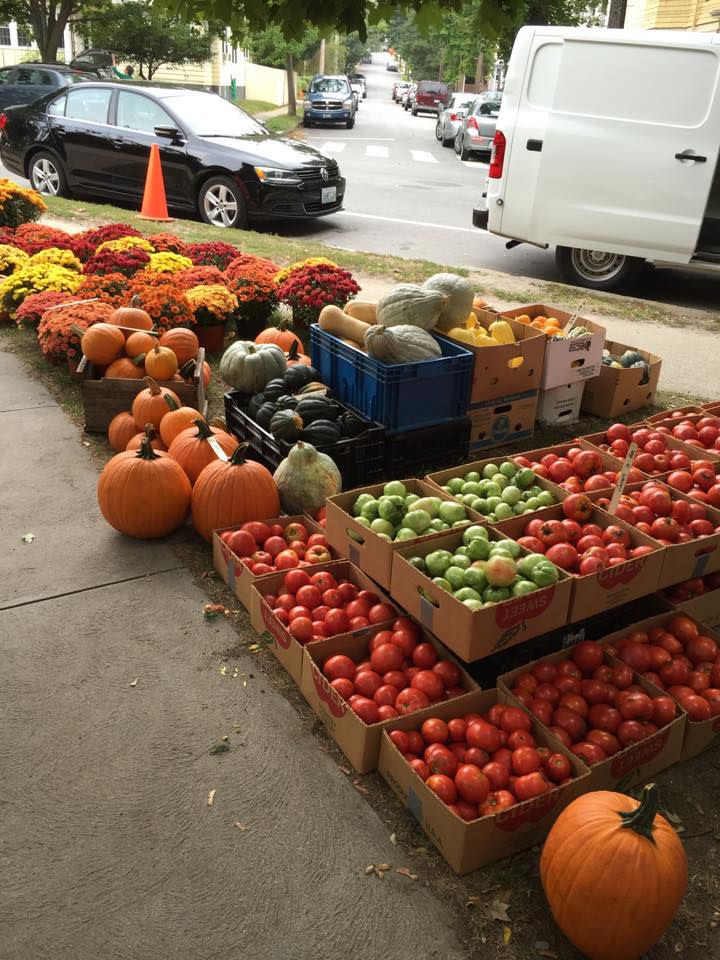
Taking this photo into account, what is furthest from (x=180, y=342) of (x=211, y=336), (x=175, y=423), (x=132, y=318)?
(x=175, y=423)

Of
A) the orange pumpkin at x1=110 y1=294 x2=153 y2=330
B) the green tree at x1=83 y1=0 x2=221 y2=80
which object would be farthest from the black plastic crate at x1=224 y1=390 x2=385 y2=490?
the green tree at x1=83 y1=0 x2=221 y2=80

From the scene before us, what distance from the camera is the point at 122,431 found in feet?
18.3

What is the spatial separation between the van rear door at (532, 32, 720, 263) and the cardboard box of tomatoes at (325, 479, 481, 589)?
22.4 ft

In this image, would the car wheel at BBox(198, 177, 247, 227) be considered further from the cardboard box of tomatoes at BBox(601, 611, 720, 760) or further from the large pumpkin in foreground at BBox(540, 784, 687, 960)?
the large pumpkin in foreground at BBox(540, 784, 687, 960)

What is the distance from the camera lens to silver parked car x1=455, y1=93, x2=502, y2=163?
2477 cm

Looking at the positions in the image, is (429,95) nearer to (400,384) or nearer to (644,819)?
(400,384)

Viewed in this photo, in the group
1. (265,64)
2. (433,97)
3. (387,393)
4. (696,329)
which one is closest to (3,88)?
(696,329)

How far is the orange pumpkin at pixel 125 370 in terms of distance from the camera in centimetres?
593

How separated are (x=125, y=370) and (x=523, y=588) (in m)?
3.62

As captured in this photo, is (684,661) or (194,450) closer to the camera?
(684,661)

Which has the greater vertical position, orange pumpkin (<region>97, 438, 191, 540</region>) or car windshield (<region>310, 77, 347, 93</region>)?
car windshield (<region>310, 77, 347, 93</region>)

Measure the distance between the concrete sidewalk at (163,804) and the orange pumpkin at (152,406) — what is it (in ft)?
4.26

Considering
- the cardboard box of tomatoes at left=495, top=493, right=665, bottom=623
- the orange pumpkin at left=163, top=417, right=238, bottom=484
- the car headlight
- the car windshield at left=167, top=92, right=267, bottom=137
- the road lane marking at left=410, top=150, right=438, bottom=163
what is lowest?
the road lane marking at left=410, top=150, right=438, bottom=163

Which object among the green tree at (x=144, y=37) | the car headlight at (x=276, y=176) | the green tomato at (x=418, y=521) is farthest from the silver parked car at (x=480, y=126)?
the green tomato at (x=418, y=521)
